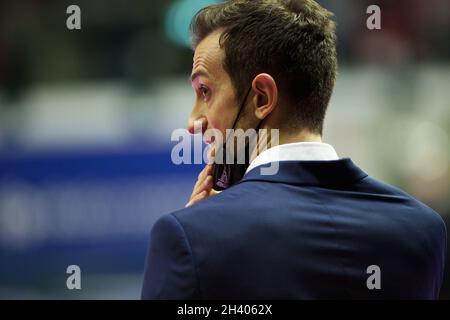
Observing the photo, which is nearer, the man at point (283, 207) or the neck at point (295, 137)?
the man at point (283, 207)

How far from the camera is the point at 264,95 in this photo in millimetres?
1427

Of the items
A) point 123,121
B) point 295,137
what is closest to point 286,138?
point 295,137

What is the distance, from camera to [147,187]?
468 centimetres

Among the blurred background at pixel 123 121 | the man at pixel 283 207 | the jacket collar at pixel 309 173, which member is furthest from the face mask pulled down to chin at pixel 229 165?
the blurred background at pixel 123 121

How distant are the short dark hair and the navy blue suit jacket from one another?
0.47ft

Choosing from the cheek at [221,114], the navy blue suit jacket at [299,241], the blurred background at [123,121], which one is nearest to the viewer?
the navy blue suit jacket at [299,241]

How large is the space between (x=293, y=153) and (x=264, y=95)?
126 mm

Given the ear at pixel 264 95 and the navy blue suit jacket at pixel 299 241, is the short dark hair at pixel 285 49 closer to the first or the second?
the ear at pixel 264 95

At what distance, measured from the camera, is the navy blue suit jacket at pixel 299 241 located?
1.22m
